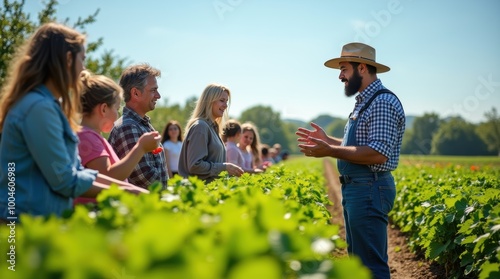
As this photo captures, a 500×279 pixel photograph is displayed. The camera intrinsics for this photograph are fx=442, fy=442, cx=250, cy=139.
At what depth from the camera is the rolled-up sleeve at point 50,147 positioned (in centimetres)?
230

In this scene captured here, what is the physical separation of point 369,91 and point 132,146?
245 cm

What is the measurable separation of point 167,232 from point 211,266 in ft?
0.52

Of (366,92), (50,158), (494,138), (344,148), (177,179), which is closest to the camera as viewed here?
(50,158)

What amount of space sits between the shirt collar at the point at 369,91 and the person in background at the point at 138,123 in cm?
211

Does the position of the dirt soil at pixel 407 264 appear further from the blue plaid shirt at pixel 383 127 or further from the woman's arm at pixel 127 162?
the woman's arm at pixel 127 162

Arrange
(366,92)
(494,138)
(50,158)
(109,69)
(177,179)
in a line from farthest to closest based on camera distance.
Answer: (494,138) → (109,69) → (366,92) → (177,179) → (50,158)

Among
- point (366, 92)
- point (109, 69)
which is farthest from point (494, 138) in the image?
point (366, 92)

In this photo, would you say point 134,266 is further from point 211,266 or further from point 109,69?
point 109,69

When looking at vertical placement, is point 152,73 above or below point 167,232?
above

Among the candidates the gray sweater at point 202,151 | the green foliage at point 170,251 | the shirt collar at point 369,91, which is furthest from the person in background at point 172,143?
the green foliage at point 170,251

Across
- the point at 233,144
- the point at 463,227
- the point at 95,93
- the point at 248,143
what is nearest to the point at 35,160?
the point at 95,93

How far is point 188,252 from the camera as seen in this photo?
1.24 metres

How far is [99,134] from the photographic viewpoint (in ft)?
10.6

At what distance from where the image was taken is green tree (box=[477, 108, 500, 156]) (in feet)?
350
